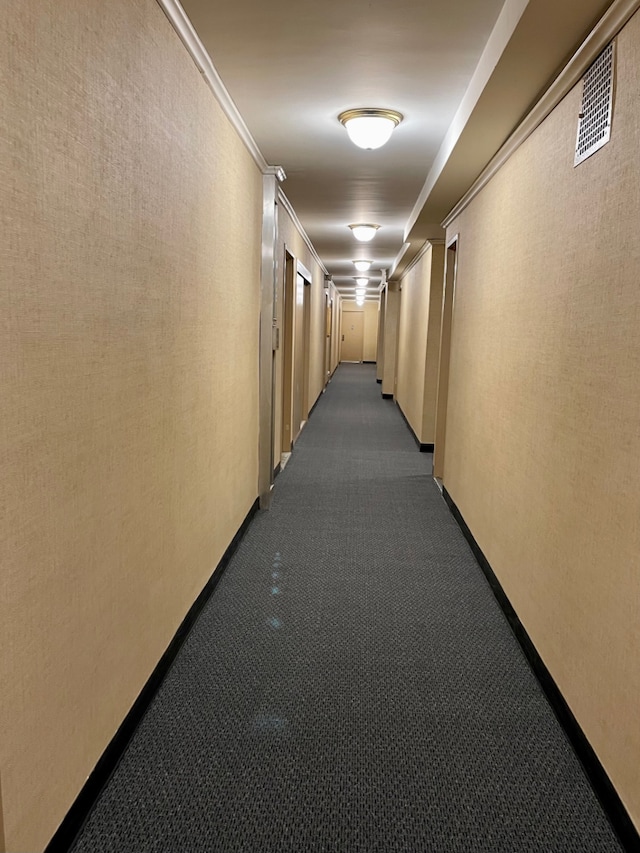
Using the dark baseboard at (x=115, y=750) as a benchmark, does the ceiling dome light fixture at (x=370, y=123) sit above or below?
above

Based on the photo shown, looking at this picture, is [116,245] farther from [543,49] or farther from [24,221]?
[543,49]

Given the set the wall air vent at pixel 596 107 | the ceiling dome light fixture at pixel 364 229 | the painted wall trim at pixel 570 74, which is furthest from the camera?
the ceiling dome light fixture at pixel 364 229

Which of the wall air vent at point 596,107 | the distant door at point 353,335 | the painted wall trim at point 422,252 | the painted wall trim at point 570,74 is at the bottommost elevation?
the distant door at point 353,335

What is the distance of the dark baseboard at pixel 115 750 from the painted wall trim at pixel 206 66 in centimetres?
230

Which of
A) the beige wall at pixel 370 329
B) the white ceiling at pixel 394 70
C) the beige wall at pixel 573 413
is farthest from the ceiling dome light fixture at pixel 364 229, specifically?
the beige wall at pixel 370 329

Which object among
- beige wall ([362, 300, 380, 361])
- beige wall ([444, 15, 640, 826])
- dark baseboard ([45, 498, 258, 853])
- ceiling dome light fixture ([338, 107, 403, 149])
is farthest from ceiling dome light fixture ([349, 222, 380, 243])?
beige wall ([362, 300, 380, 361])

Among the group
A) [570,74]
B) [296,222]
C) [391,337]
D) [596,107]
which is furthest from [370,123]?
[391,337]

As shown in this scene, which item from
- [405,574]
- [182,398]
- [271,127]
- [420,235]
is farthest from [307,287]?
[182,398]

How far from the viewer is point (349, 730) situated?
7.37ft

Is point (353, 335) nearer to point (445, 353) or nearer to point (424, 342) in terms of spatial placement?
point (424, 342)

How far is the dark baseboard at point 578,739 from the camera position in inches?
68.9

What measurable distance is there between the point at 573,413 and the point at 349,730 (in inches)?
53.5

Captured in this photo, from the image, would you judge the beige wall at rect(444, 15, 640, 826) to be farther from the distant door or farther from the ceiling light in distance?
the distant door

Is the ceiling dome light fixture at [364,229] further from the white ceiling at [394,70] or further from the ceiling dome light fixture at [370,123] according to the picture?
the ceiling dome light fixture at [370,123]
